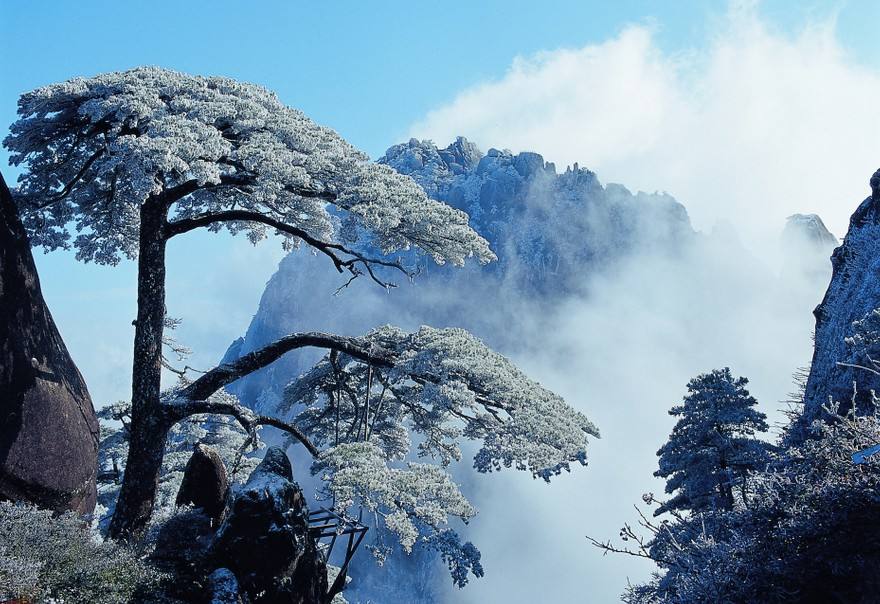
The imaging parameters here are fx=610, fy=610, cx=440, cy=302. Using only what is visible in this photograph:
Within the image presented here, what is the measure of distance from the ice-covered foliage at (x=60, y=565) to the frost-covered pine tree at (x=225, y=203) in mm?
2638

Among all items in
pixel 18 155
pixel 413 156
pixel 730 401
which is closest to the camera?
pixel 18 155

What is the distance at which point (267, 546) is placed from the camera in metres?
7.05

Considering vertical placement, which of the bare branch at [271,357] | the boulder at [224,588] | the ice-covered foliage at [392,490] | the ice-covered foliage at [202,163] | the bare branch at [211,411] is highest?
the ice-covered foliage at [202,163]

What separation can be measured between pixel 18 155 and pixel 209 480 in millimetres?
6173

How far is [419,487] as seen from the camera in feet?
27.2

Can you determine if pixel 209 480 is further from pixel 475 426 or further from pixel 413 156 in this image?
pixel 413 156

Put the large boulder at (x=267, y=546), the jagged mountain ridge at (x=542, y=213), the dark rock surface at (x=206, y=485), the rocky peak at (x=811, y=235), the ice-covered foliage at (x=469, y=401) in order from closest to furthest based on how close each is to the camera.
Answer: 1. the large boulder at (x=267, y=546)
2. the ice-covered foliage at (x=469, y=401)
3. the dark rock surface at (x=206, y=485)
4. the jagged mountain ridge at (x=542, y=213)
5. the rocky peak at (x=811, y=235)

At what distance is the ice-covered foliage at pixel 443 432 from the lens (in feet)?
26.6

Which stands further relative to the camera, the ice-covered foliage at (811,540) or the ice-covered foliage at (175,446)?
the ice-covered foliage at (175,446)

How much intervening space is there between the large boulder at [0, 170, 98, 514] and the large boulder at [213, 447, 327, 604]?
343 centimetres

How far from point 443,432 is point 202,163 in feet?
21.8

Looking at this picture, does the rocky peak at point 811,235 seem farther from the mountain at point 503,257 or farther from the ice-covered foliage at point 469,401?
the ice-covered foliage at point 469,401

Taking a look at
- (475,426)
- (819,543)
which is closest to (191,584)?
(475,426)

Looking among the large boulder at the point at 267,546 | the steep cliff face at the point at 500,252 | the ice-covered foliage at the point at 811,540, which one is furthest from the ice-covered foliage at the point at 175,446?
the steep cliff face at the point at 500,252
